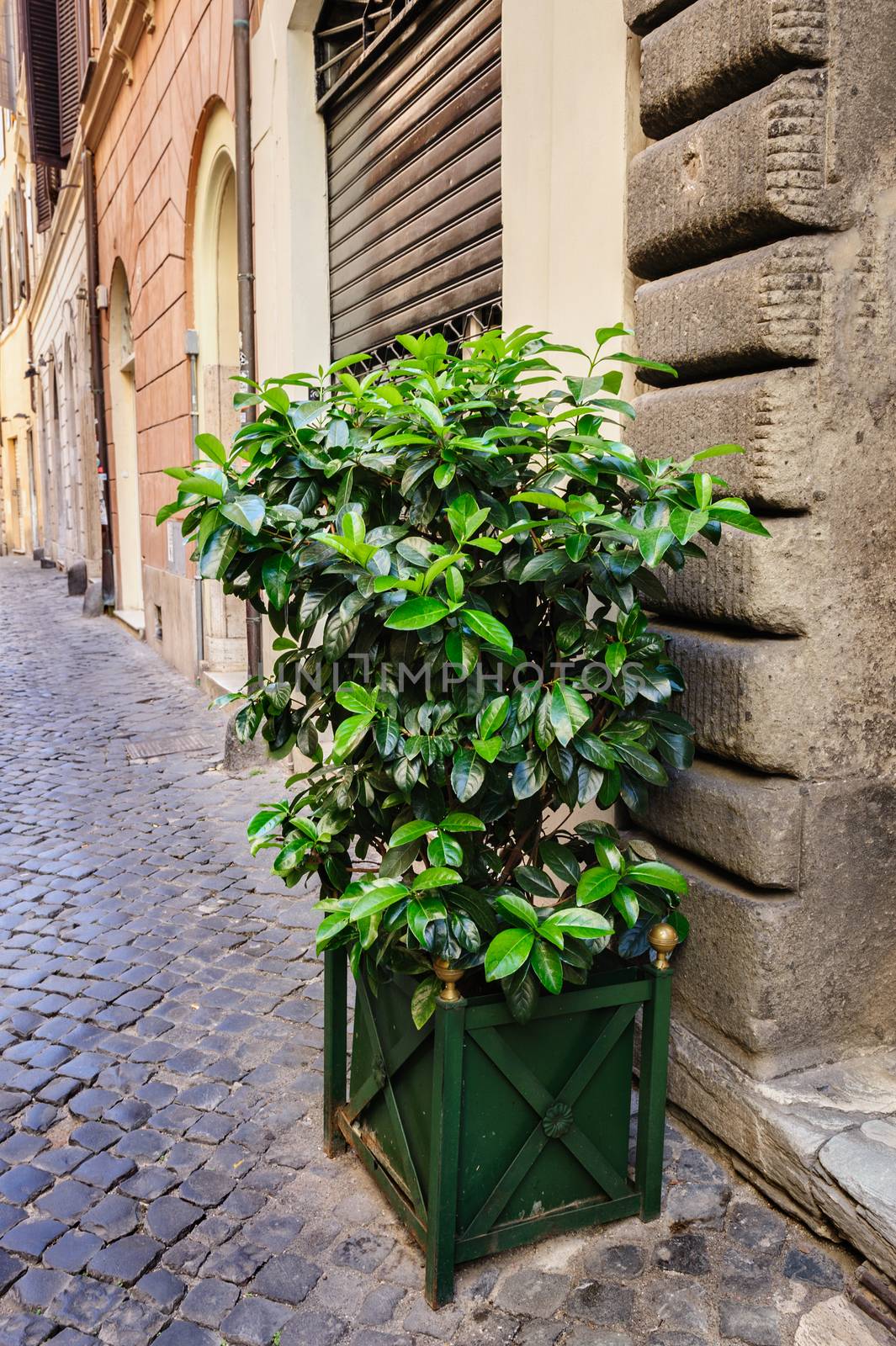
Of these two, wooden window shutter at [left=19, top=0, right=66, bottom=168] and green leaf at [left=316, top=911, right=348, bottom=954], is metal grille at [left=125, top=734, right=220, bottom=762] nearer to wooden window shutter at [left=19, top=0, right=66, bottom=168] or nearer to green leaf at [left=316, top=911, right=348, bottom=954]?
green leaf at [left=316, top=911, right=348, bottom=954]

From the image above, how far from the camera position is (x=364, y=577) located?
2.02 metres

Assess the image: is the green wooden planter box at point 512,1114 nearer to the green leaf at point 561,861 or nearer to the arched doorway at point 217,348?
the green leaf at point 561,861

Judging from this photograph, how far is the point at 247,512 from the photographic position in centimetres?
207

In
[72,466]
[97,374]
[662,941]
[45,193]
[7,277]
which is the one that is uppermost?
[7,277]

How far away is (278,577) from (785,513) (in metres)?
1.10

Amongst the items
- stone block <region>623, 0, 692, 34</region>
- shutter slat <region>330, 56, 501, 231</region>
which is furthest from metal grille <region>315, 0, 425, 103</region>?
stone block <region>623, 0, 692, 34</region>

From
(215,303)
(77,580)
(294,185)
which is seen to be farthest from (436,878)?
(77,580)

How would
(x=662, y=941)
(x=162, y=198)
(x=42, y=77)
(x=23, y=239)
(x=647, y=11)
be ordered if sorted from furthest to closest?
(x=23, y=239) < (x=42, y=77) < (x=162, y=198) < (x=647, y=11) < (x=662, y=941)

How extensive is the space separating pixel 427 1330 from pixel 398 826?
94 cm

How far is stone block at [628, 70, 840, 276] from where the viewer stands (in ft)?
7.47

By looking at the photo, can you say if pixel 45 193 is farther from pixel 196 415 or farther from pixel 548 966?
pixel 548 966

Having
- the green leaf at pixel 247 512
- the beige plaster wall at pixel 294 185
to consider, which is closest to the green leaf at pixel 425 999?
the green leaf at pixel 247 512

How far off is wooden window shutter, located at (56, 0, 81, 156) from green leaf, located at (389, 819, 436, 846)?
16517mm

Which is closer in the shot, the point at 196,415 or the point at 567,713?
the point at 567,713
